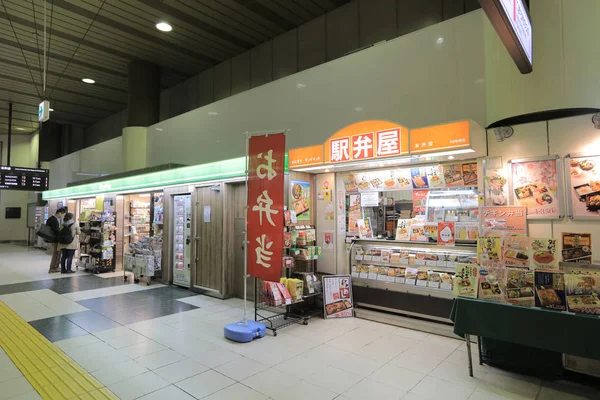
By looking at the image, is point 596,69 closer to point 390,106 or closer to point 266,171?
point 390,106

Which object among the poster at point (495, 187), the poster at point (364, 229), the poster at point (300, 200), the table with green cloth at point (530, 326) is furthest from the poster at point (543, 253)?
the poster at point (300, 200)

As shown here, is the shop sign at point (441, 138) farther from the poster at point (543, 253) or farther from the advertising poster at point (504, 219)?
the poster at point (543, 253)

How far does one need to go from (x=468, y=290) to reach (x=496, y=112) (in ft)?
7.27

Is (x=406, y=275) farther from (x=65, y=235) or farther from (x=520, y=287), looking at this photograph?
(x=65, y=235)

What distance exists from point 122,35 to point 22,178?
702cm

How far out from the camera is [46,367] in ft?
12.2

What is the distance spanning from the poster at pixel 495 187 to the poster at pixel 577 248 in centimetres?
74

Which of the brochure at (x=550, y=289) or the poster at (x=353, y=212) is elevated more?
the poster at (x=353, y=212)

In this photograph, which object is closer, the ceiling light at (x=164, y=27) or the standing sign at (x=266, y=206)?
the standing sign at (x=266, y=206)

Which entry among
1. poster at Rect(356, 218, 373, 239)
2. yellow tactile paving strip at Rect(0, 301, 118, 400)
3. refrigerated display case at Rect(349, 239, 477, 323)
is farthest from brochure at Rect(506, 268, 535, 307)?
yellow tactile paving strip at Rect(0, 301, 118, 400)

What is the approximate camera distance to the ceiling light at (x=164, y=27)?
7711mm

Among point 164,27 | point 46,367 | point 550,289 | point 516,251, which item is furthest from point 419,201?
point 164,27

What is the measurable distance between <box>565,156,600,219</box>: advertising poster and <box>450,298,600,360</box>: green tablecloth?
4.32ft

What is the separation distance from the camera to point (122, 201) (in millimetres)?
10281
